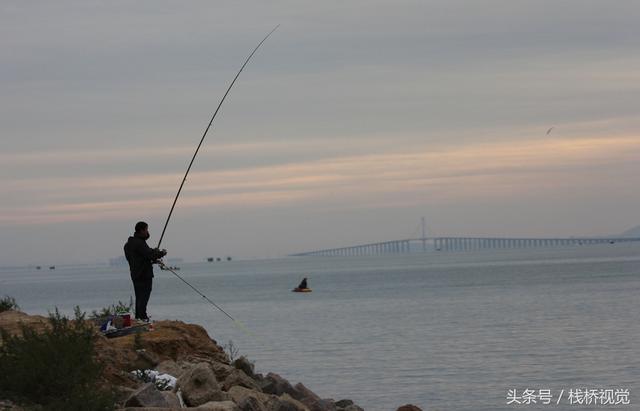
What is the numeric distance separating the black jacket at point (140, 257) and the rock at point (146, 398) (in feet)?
13.1

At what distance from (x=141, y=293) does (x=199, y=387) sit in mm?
3309

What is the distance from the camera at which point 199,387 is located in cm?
1264

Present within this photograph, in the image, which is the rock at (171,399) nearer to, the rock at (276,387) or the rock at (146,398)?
the rock at (146,398)

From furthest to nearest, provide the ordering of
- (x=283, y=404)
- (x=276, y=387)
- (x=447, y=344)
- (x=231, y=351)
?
(x=447, y=344), (x=231, y=351), (x=276, y=387), (x=283, y=404)

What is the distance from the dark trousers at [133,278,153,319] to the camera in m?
15.5

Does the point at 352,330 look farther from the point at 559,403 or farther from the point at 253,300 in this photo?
the point at 253,300

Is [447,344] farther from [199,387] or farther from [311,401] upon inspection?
[199,387]

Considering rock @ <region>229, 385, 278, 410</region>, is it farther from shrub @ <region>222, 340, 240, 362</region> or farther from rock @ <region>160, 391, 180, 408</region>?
shrub @ <region>222, 340, 240, 362</region>

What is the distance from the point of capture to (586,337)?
3731 centimetres

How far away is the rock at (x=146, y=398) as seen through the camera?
36.3 feet

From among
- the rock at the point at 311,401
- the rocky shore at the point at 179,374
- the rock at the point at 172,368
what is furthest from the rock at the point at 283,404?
the rock at the point at 311,401

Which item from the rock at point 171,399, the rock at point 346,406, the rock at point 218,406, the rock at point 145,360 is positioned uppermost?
the rock at point 145,360

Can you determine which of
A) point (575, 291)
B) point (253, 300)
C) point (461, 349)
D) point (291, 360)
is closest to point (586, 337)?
point (461, 349)

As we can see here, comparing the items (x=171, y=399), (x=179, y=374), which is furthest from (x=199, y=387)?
(x=179, y=374)
